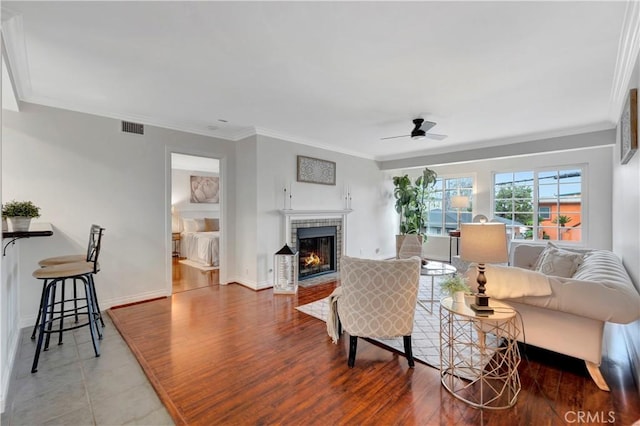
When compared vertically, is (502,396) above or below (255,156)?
below

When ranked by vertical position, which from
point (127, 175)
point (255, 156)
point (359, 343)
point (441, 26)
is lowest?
point (359, 343)

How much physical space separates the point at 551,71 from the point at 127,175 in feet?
15.8

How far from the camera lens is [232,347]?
104 inches

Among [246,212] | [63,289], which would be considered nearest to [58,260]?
[63,289]

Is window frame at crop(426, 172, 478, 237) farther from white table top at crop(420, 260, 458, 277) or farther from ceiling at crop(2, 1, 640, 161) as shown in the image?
white table top at crop(420, 260, 458, 277)

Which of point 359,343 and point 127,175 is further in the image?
point 127,175

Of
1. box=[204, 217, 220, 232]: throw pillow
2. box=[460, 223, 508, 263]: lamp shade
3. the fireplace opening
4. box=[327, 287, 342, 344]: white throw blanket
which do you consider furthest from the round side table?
box=[204, 217, 220, 232]: throw pillow

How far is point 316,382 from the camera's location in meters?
2.12

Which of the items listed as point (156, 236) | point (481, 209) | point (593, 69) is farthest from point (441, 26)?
point (481, 209)

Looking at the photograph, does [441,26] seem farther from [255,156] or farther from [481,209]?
[481,209]

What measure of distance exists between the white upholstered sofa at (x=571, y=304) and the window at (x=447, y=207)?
4364mm

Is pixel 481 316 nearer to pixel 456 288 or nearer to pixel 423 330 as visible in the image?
pixel 456 288

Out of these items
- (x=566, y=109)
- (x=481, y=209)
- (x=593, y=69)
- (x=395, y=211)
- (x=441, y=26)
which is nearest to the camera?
(x=441, y=26)

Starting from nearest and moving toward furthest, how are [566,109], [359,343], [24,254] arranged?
[359,343]
[24,254]
[566,109]
